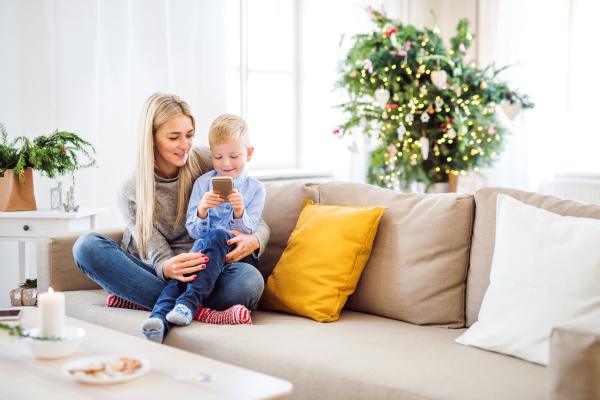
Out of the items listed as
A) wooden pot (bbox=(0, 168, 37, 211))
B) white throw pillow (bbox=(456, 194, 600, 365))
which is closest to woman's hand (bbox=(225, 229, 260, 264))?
white throw pillow (bbox=(456, 194, 600, 365))

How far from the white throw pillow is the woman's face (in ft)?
3.56

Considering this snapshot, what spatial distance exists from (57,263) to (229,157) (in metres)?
0.70

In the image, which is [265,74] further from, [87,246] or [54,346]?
[54,346]

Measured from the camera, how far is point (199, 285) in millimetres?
1712

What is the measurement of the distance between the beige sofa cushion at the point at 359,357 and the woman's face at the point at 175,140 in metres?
0.56

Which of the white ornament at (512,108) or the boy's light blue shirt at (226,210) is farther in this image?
the white ornament at (512,108)

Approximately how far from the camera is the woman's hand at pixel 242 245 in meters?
1.87

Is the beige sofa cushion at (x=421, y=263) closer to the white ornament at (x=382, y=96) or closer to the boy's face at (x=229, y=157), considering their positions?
the boy's face at (x=229, y=157)

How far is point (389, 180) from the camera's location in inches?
151

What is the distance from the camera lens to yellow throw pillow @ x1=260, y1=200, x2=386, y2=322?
1.77 metres

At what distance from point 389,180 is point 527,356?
2.52 metres

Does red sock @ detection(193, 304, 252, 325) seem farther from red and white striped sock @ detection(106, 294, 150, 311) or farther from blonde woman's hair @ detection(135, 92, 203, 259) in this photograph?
blonde woman's hair @ detection(135, 92, 203, 259)

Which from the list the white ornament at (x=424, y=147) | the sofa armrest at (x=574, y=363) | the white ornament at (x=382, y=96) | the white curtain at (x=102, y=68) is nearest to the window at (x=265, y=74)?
the white curtain at (x=102, y=68)

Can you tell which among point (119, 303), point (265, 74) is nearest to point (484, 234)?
point (119, 303)
